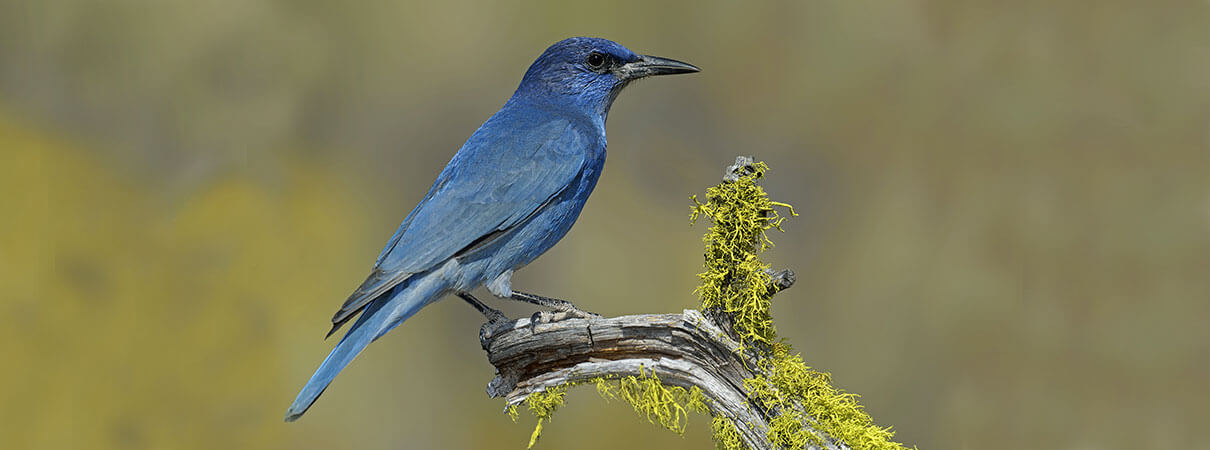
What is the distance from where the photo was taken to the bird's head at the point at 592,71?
445 centimetres

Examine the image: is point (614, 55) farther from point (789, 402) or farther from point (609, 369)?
point (789, 402)

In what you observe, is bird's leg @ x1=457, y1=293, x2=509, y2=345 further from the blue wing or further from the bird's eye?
the bird's eye

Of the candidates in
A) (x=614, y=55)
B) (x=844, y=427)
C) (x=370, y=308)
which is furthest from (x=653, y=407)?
(x=614, y=55)

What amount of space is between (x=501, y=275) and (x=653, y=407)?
1.01 m

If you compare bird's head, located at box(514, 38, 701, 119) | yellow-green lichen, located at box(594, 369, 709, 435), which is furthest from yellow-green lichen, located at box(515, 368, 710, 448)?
bird's head, located at box(514, 38, 701, 119)

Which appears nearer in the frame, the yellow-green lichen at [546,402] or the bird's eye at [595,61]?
the yellow-green lichen at [546,402]

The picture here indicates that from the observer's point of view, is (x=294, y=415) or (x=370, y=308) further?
(x=370, y=308)

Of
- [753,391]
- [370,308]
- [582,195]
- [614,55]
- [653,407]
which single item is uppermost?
[614,55]

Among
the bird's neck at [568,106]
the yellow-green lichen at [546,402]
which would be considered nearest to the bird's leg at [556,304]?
the yellow-green lichen at [546,402]

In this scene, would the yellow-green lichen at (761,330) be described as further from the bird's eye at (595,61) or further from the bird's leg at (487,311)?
the bird's eye at (595,61)

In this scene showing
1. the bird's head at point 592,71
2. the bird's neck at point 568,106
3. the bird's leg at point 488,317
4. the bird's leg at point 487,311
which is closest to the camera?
the bird's leg at point 488,317

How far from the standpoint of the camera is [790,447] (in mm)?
2986

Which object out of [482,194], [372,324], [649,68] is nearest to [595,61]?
[649,68]

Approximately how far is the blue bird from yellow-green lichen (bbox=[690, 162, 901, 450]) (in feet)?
2.47
